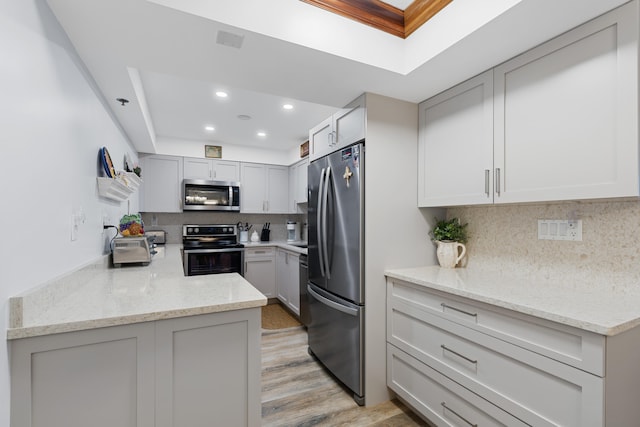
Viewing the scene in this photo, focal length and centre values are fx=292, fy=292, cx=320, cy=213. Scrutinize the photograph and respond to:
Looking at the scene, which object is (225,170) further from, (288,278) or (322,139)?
(322,139)

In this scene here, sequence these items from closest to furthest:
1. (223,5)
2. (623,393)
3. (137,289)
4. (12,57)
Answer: (12,57) → (623,393) → (223,5) → (137,289)

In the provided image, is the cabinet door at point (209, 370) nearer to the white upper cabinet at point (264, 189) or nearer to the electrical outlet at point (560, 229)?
the electrical outlet at point (560, 229)

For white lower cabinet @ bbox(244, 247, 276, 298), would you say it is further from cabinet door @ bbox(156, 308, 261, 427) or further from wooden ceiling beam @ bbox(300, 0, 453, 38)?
wooden ceiling beam @ bbox(300, 0, 453, 38)

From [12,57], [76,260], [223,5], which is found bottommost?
[76,260]

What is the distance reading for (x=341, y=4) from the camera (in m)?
1.57

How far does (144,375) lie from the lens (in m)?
1.08

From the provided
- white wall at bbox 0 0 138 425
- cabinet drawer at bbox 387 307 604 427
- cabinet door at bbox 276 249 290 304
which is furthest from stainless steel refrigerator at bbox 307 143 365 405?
white wall at bbox 0 0 138 425

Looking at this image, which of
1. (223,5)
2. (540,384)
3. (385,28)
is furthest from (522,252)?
(223,5)

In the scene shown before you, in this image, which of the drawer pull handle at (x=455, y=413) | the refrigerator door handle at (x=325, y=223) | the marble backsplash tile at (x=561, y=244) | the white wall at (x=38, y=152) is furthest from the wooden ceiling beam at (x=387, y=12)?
the drawer pull handle at (x=455, y=413)

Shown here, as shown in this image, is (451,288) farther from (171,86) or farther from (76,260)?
(171,86)

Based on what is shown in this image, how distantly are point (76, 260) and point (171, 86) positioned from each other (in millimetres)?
1684

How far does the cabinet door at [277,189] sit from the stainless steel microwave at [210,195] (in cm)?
56

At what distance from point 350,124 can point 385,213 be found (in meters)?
0.71

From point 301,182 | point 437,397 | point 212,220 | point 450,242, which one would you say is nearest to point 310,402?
point 437,397
